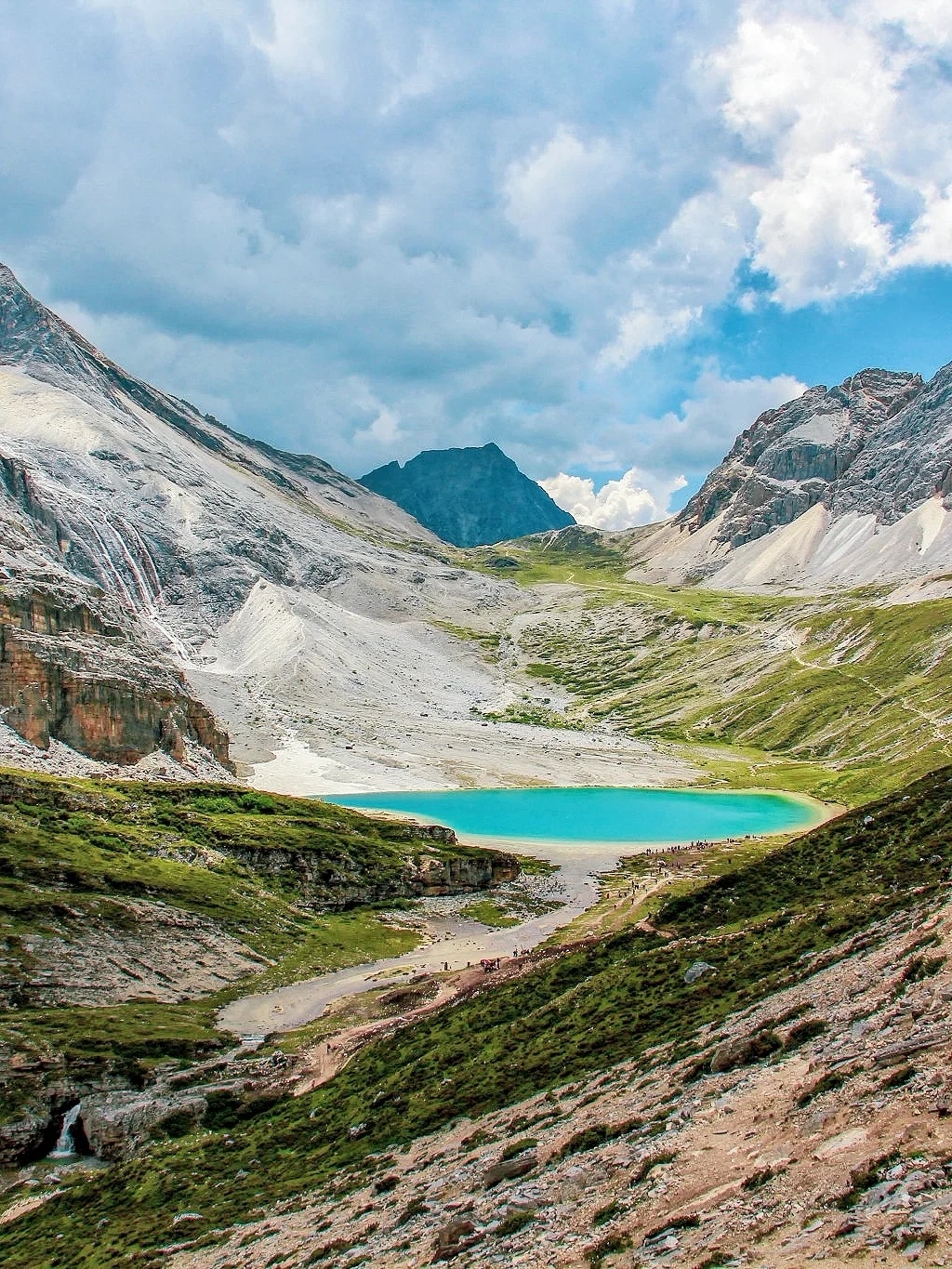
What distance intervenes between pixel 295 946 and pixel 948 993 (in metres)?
50.5

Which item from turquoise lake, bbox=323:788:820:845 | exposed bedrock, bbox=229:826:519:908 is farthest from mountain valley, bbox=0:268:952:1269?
turquoise lake, bbox=323:788:820:845

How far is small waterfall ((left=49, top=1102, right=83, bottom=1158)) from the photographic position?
111 ft

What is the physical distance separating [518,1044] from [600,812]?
10426 centimetres

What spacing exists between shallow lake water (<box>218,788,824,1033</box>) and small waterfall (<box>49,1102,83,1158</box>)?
1151 cm

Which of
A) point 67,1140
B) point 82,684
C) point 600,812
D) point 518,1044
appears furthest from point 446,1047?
point 600,812

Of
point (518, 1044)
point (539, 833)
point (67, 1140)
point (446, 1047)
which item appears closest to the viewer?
point (518, 1044)

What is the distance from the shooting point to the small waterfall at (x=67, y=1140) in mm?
33969

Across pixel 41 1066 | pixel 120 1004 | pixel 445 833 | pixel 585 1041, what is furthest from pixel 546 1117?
pixel 445 833

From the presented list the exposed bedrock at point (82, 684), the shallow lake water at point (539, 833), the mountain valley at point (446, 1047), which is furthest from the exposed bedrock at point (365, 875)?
the exposed bedrock at point (82, 684)

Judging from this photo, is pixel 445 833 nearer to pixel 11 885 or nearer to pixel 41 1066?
pixel 11 885

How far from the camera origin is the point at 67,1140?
3438 cm

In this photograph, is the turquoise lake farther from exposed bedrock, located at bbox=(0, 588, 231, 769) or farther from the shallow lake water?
exposed bedrock, located at bbox=(0, 588, 231, 769)

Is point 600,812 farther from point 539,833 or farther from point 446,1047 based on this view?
point 446,1047

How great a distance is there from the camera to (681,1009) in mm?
28422
